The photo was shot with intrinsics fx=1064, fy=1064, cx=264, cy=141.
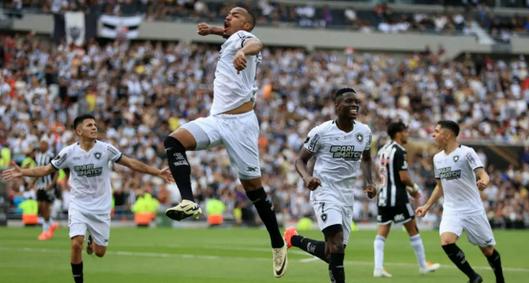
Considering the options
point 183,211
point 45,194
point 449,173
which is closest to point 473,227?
point 449,173

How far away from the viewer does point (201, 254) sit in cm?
2295

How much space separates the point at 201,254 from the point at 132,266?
388 centimetres

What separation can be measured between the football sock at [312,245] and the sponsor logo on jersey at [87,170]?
3103 mm

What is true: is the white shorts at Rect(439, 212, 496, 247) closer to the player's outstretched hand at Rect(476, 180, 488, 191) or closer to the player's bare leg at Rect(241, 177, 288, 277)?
the player's outstretched hand at Rect(476, 180, 488, 191)

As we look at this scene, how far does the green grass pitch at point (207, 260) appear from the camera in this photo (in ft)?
56.7

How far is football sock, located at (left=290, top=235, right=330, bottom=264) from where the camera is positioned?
14.4m

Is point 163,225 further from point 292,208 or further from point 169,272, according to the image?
point 169,272

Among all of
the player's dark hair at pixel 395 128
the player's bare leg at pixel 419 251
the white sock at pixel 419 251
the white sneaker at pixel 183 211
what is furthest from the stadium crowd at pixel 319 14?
the white sneaker at pixel 183 211

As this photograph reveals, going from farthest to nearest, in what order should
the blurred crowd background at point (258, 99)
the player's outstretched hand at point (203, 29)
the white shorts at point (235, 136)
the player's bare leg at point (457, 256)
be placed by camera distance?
the blurred crowd background at point (258, 99) → the player's bare leg at point (457, 256) → the player's outstretched hand at point (203, 29) → the white shorts at point (235, 136)

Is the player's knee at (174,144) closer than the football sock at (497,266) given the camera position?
Yes

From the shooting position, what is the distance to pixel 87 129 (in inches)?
622

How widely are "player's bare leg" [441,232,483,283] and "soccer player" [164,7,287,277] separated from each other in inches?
137

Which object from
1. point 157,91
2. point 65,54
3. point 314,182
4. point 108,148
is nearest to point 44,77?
point 65,54

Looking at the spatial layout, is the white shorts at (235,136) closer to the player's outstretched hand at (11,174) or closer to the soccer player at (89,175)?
the soccer player at (89,175)
